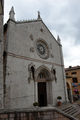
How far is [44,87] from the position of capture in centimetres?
1359

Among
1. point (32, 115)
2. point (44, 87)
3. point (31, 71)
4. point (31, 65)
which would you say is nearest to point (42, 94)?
point (44, 87)

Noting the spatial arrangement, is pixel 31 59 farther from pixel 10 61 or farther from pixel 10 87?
pixel 10 87

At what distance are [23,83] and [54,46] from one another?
26.9 ft

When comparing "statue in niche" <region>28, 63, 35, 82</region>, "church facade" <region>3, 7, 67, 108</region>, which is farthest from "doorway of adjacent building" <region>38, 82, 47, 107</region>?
"statue in niche" <region>28, 63, 35, 82</region>

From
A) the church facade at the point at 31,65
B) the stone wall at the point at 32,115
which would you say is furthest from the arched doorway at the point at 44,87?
the stone wall at the point at 32,115

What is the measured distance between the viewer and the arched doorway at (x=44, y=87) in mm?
13055

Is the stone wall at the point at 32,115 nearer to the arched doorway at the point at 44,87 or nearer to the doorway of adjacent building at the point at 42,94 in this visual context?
the arched doorway at the point at 44,87

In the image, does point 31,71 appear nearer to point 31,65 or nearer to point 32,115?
point 31,65

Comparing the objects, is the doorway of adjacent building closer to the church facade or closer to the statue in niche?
the church facade

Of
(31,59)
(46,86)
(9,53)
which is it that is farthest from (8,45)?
(46,86)

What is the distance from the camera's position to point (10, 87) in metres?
9.12

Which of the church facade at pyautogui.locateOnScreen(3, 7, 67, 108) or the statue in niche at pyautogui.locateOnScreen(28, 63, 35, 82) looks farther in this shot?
the statue in niche at pyautogui.locateOnScreen(28, 63, 35, 82)

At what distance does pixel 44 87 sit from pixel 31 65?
12.6 feet

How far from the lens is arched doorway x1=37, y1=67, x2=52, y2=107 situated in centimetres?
1305
